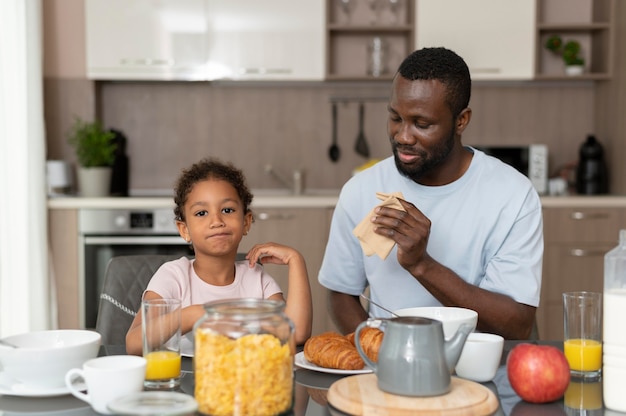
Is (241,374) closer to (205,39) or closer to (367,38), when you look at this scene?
(205,39)

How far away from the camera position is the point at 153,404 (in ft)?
3.29

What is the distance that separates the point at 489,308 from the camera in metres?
1.72

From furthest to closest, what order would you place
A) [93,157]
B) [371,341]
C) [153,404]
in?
1. [93,157]
2. [371,341]
3. [153,404]

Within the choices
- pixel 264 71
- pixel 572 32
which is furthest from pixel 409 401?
pixel 572 32

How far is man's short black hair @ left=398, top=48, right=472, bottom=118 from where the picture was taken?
5.94 feet

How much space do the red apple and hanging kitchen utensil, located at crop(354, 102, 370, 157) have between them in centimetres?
310

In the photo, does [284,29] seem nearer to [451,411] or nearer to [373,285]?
[373,285]

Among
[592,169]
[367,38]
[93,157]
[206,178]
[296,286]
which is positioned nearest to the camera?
[296,286]

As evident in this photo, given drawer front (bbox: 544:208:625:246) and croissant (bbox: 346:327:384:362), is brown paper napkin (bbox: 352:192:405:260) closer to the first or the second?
croissant (bbox: 346:327:384:362)

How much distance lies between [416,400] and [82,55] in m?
3.31

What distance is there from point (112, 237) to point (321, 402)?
8.85ft

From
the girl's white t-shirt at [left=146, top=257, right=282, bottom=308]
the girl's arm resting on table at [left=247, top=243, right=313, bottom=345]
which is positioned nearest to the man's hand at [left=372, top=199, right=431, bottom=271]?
the girl's arm resting on table at [left=247, top=243, right=313, bottom=345]

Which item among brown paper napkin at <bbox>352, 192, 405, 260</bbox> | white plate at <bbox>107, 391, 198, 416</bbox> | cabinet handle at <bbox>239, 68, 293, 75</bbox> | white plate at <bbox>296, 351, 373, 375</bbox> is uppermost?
cabinet handle at <bbox>239, 68, 293, 75</bbox>

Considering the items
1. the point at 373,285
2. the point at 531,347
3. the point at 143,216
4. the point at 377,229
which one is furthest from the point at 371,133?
the point at 531,347
